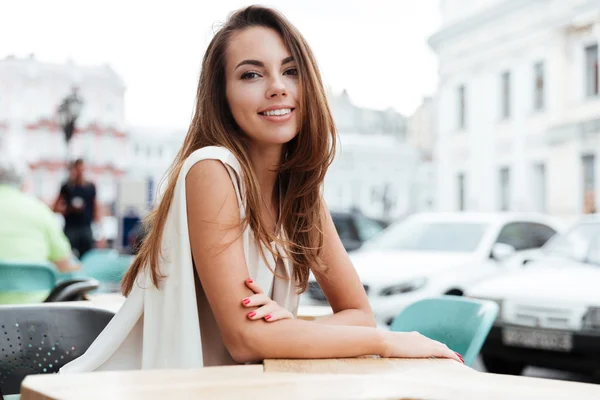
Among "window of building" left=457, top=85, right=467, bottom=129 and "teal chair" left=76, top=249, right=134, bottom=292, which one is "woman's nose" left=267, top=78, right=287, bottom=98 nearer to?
"teal chair" left=76, top=249, right=134, bottom=292

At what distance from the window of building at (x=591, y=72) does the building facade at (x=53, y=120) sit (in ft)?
99.8

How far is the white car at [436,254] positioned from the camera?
21.7 feet

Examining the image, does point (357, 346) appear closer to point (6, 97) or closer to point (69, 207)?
point (69, 207)

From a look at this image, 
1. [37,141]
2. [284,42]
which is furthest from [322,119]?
[37,141]

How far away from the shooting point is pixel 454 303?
105 inches

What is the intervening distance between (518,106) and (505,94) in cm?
140

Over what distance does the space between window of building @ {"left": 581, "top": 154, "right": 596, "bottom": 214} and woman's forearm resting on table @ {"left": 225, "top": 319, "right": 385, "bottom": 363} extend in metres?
21.6

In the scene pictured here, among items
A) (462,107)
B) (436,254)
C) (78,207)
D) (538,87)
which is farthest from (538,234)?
(462,107)

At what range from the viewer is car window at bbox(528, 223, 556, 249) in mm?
8273

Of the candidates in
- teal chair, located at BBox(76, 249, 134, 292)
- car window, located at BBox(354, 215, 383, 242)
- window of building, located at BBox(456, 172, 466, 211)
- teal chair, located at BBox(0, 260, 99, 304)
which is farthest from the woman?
window of building, located at BBox(456, 172, 466, 211)

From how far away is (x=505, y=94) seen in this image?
26250 millimetres

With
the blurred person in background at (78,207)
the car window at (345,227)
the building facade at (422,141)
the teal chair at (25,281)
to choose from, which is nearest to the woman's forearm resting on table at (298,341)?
the teal chair at (25,281)

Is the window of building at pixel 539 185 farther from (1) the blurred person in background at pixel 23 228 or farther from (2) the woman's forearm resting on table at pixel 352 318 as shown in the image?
(2) the woman's forearm resting on table at pixel 352 318

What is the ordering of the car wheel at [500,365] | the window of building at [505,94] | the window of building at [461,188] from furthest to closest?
the window of building at [461,188], the window of building at [505,94], the car wheel at [500,365]
